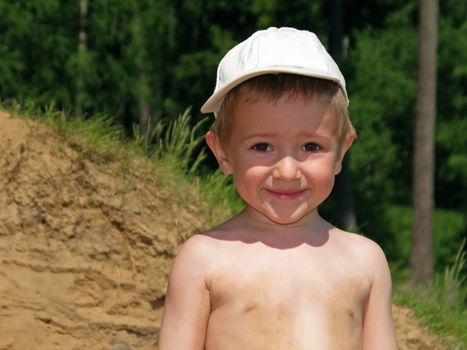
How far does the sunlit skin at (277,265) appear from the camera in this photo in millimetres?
3100

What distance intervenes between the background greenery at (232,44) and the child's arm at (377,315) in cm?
1696

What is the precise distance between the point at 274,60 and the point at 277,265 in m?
0.58

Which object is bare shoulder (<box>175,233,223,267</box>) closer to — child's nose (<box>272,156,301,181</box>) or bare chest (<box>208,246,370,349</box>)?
bare chest (<box>208,246,370,349</box>)

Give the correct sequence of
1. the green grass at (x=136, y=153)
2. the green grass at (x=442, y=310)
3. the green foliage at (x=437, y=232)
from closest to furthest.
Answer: the green grass at (x=136, y=153)
the green grass at (x=442, y=310)
the green foliage at (x=437, y=232)

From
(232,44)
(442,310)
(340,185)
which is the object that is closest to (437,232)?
(340,185)

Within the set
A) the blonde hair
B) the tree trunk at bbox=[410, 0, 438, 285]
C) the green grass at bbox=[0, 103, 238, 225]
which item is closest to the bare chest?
the blonde hair

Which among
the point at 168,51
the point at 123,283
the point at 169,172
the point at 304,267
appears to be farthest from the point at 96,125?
the point at 168,51

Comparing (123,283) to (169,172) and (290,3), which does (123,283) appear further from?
(290,3)

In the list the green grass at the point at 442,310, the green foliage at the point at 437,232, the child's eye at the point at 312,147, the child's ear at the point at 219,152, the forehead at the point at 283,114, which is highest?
the forehead at the point at 283,114

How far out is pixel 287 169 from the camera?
307 cm

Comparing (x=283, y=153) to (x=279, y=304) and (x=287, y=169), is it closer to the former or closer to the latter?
(x=287, y=169)

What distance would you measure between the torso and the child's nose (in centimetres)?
26

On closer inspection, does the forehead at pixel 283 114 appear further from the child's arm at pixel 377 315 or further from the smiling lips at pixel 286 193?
the child's arm at pixel 377 315

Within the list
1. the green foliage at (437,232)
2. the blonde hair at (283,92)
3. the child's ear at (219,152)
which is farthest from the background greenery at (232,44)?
the blonde hair at (283,92)
